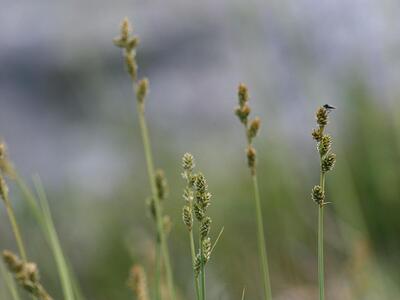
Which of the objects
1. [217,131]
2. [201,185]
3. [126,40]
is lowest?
[201,185]

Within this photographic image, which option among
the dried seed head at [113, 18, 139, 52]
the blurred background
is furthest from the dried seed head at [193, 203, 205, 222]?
the blurred background

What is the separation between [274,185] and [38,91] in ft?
15.6

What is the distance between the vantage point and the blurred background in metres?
2.66

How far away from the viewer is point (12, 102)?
24.3ft

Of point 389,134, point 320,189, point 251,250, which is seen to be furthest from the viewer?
point 389,134

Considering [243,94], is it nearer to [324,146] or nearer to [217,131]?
[324,146]

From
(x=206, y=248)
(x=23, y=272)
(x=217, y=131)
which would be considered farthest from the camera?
(x=217, y=131)

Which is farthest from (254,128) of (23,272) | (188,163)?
(23,272)

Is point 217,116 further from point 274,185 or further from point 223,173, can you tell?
point 274,185

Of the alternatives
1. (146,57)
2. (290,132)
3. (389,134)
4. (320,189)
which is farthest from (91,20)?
(320,189)

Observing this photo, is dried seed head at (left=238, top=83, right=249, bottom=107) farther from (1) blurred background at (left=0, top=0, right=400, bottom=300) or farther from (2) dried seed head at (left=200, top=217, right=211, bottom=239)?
(1) blurred background at (left=0, top=0, right=400, bottom=300)

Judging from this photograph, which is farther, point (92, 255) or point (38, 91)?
point (38, 91)

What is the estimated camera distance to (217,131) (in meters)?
5.46

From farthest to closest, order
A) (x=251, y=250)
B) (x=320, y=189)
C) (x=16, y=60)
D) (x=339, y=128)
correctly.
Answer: (x=16, y=60) → (x=339, y=128) → (x=251, y=250) → (x=320, y=189)
